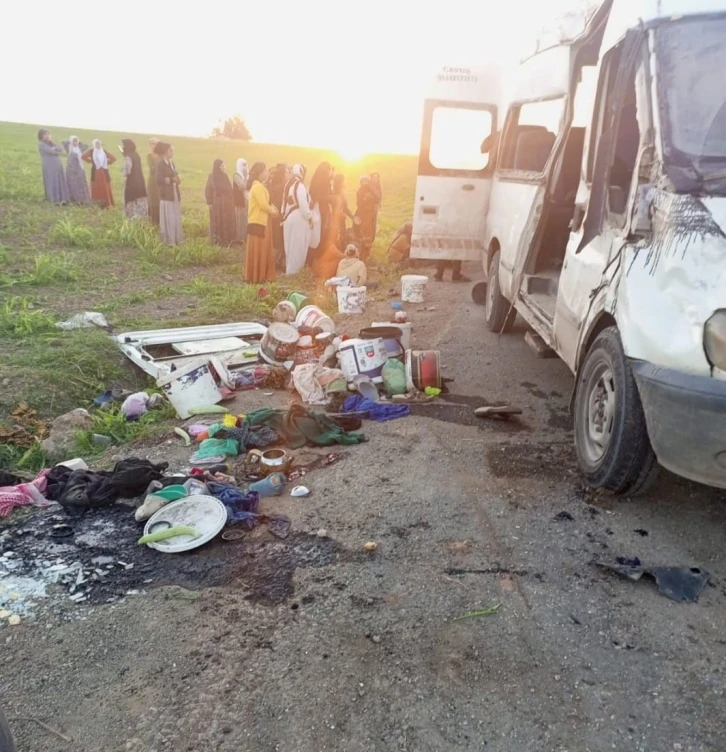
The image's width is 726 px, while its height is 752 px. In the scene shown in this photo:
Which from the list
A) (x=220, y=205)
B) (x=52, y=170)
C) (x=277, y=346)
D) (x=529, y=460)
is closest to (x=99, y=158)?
(x=52, y=170)

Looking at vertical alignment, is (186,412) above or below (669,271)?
below

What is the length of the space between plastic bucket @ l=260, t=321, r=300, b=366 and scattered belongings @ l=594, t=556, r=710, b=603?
3.69 meters

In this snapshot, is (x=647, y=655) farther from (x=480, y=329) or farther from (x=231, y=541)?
(x=480, y=329)

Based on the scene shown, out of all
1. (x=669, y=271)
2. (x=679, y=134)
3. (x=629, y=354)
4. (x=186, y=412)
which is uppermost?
(x=679, y=134)

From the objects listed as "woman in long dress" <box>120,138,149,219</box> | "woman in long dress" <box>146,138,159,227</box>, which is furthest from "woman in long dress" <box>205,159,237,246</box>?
"woman in long dress" <box>120,138,149,219</box>

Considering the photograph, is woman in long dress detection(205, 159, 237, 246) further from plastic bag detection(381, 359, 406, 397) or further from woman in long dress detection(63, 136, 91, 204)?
plastic bag detection(381, 359, 406, 397)

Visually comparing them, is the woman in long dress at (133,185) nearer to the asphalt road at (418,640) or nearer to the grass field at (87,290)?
the grass field at (87,290)

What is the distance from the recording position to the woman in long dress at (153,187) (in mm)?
12375

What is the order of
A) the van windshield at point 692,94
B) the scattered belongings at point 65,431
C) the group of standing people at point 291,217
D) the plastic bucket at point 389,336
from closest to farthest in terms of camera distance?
1. the van windshield at point 692,94
2. the scattered belongings at point 65,431
3. the plastic bucket at point 389,336
4. the group of standing people at point 291,217

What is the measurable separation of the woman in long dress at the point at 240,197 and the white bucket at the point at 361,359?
27.1ft

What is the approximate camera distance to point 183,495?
11.9 ft

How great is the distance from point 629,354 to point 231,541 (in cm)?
215

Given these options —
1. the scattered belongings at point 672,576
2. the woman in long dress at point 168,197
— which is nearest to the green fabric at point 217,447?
the scattered belongings at point 672,576

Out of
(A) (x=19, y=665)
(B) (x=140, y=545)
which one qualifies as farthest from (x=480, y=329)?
(A) (x=19, y=665)
